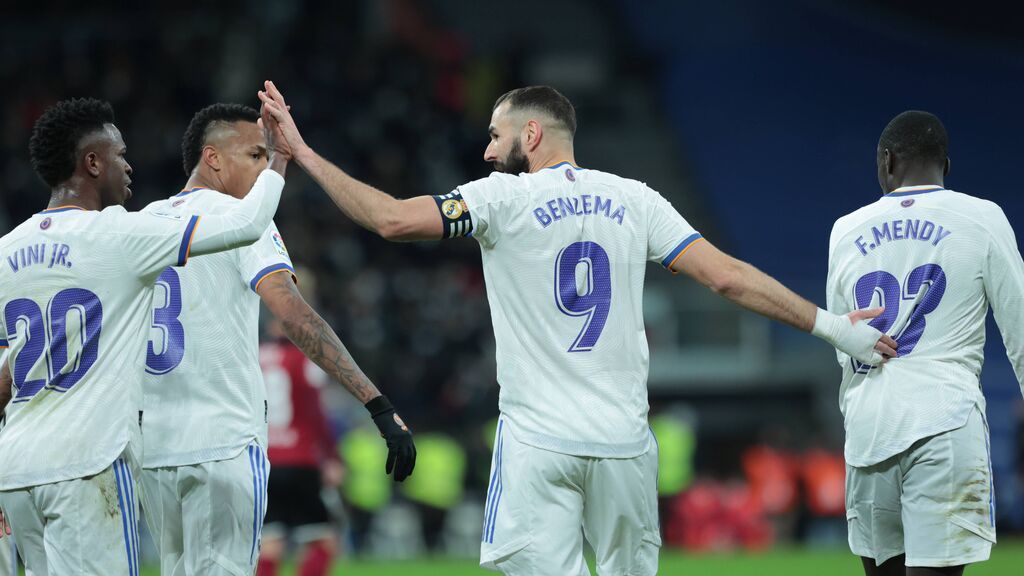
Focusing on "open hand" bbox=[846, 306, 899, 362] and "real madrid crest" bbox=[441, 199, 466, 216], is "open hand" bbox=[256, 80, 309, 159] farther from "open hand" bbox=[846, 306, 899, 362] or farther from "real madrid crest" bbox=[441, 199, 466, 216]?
"open hand" bbox=[846, 306, 899, 362]

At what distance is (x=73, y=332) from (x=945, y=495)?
362cm

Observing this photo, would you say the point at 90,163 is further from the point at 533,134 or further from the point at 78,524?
the point at 533,134

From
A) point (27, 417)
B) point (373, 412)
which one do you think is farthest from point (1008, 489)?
point (27, 417)

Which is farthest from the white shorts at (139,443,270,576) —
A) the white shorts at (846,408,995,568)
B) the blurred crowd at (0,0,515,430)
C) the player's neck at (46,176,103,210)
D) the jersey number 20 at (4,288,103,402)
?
the blurred crowd at (0,0,515,430)

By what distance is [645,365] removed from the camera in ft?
17.3

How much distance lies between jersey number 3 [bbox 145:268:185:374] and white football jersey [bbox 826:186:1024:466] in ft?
9.72

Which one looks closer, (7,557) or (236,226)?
(236,226)

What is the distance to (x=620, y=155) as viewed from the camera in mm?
24125

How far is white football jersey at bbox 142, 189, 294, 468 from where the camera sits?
550cm

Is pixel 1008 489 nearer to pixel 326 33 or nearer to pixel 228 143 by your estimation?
pixel 326 33

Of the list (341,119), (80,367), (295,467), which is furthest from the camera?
(341,119)

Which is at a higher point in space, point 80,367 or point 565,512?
point 80,367

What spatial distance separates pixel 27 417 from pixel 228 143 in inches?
65.3

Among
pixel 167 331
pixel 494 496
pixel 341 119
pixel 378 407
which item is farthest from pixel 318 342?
pixel 341 119
